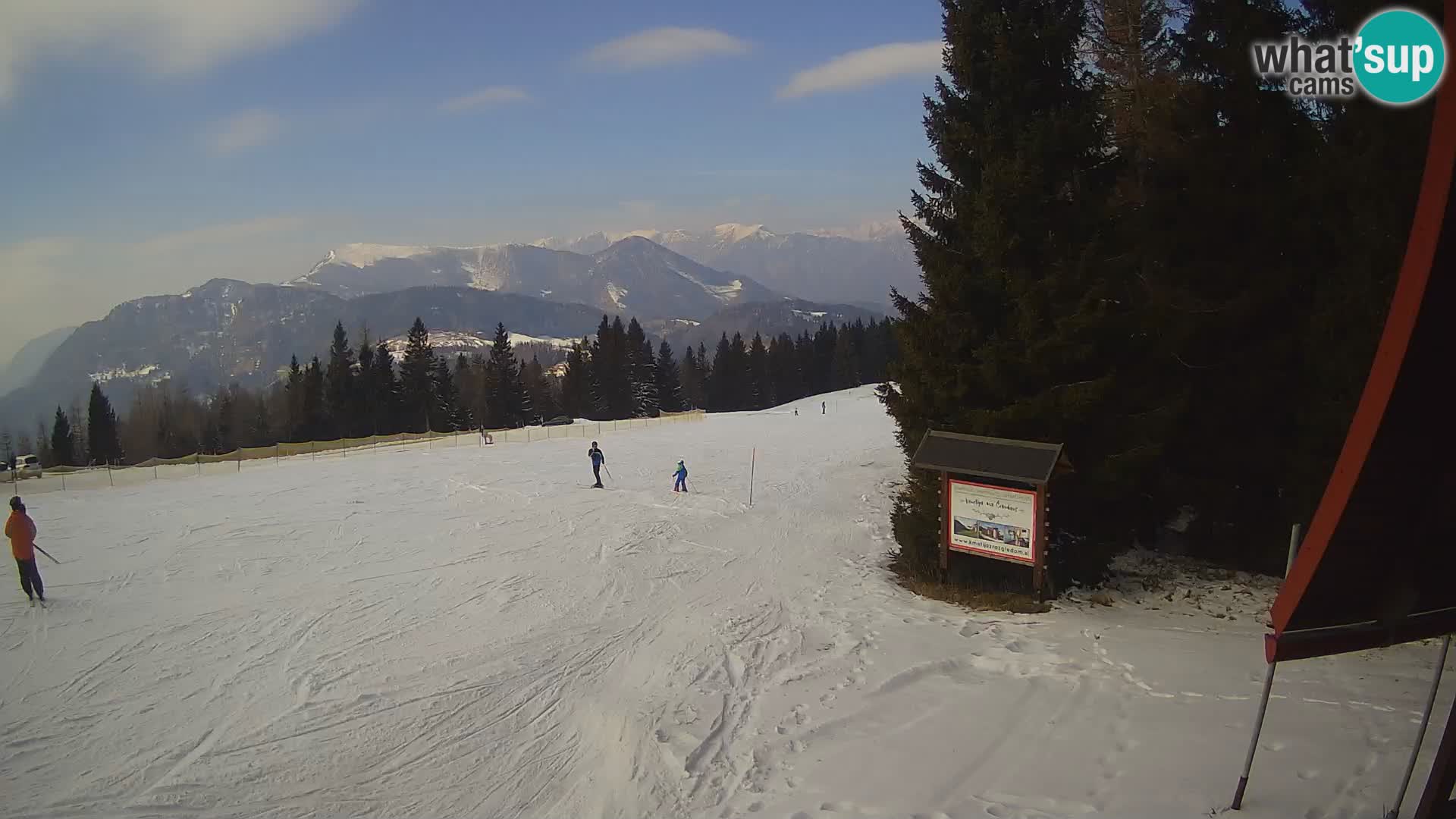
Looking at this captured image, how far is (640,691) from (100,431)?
94.2 meters

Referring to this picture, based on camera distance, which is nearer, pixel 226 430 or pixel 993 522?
pixel 993 522

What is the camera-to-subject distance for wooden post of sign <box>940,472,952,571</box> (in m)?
14.1

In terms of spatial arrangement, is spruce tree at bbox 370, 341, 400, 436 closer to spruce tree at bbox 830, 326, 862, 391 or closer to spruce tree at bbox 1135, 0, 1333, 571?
spruce tree at bbox 830, 326, 862, 391

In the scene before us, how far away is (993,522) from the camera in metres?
13.7

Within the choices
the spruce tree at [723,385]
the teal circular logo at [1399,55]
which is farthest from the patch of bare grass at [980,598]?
the spruce tree at [723,385]

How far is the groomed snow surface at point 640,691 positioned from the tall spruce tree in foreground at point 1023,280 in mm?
2505

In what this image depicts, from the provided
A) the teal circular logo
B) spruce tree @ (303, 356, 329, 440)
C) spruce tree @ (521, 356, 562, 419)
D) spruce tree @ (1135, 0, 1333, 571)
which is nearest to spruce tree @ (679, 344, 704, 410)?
spruce tree @ (521, 356, 562, 419)

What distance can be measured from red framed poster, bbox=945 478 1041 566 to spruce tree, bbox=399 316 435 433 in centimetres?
7244

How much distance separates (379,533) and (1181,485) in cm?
1868

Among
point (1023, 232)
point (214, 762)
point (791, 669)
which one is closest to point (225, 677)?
point (214, 762)

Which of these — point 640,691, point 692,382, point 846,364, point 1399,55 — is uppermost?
point 1399,55

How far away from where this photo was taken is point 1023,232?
13625 millimetres

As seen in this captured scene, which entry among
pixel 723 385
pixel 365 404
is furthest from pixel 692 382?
pixel 365 404

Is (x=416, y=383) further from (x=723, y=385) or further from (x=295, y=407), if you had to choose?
(x=723, y=385)
